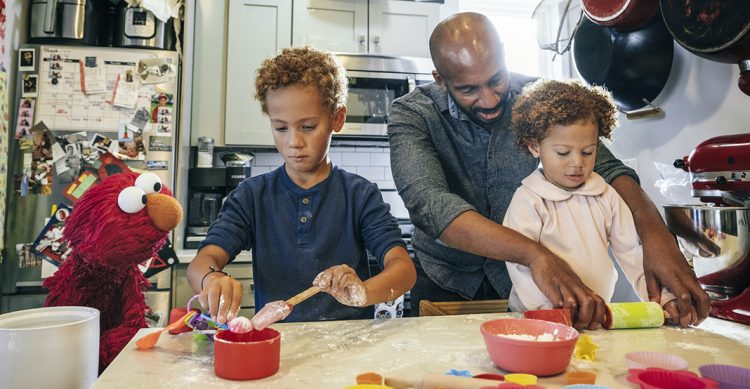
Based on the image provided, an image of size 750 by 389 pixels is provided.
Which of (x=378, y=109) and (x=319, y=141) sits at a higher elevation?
(x=378, y=109)

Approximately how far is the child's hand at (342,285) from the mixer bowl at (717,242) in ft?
2.54

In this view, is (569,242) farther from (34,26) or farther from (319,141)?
(34,26)

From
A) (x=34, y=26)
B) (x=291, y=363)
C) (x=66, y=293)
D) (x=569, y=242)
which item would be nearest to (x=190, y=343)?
(x=291, y=363)

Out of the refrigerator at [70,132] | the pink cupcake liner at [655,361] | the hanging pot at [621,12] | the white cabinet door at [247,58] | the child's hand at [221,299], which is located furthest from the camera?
the white cabinet door at [247,58]

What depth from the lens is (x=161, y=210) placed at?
3.30ft

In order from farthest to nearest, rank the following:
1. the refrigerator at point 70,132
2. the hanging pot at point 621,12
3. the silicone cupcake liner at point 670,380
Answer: the refrigerator at point 70,132, the hanging pot at point 621,12, the silicone cupcake liner at point 670,380

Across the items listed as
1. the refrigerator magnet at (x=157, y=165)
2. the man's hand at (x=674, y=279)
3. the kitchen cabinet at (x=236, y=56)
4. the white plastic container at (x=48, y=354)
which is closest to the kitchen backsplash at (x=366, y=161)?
the kitchen cabinet at (x=236, y=56)

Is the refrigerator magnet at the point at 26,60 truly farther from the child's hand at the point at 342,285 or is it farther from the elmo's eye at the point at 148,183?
the child's hand at the point at 342,285

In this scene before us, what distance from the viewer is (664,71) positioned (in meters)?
1.71

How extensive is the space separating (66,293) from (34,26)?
5.23 feet

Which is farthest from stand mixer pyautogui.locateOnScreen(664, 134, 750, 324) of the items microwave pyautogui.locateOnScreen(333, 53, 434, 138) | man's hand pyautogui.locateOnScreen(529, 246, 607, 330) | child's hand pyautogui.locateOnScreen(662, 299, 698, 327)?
microwave pyautogui.locateOnScreen(333, 53, 434, 138)

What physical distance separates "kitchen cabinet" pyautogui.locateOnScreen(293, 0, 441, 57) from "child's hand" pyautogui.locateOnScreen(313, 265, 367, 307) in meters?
2.12

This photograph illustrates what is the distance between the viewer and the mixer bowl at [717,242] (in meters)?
1.01

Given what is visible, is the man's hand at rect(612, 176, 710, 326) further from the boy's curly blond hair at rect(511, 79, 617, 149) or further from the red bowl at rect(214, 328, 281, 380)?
the red bowl at rect(214, 328, 281, 380)
